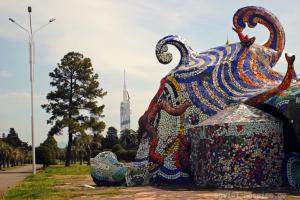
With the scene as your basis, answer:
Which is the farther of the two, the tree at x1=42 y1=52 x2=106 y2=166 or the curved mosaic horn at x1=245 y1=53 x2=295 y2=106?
the tree at x1=42 y1=52 x2=106 y2=166

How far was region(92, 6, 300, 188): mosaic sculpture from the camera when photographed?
43.0 ft

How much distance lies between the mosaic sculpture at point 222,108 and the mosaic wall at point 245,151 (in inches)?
1.1

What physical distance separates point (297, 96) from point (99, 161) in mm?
7355

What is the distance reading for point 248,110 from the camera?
1401 centimetres

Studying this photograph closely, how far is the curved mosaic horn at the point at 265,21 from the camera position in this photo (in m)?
17.8

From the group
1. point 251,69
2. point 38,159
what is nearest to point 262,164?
point 251,69

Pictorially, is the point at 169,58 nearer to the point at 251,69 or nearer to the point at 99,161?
the point at 251,69

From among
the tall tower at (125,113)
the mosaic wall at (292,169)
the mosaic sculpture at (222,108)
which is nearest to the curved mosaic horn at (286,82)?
the mosaic sculpture at (222,108)

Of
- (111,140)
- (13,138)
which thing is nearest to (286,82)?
(111,140)

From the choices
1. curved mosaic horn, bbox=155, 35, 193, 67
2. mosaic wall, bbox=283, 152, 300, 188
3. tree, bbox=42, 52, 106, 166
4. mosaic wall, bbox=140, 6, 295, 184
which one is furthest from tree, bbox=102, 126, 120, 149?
mosaic wall, bbox=283, 152, 300, 188

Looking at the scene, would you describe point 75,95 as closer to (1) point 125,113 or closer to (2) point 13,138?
(1) point 125,113

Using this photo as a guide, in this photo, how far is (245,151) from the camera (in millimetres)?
13070

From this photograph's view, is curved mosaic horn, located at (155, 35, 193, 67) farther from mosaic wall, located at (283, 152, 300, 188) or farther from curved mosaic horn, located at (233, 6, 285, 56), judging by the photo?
mosaic wall, located at (283, 152, 300, 188)

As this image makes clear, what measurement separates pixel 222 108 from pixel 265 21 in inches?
194
